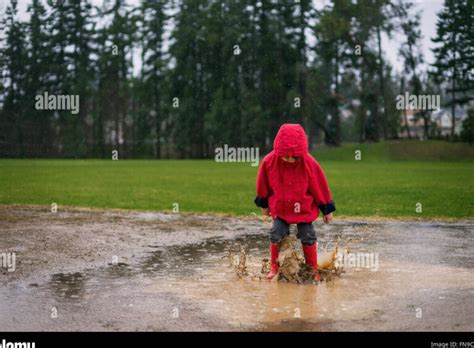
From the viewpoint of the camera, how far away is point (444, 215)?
1512 cm

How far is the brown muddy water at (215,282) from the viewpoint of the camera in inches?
225

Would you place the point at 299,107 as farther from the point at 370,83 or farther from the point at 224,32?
the point at 224,32

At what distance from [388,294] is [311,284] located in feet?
3.18

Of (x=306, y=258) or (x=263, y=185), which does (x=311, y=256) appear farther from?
(x=263, y=185)

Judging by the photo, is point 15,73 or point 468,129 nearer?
point 468,129

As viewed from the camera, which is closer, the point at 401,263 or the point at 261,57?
the point at 401,263

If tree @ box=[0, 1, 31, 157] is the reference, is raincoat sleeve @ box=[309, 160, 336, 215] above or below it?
below

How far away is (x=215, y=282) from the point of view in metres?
7.48

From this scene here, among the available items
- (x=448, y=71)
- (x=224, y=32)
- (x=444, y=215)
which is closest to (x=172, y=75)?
(x=224, y=32)

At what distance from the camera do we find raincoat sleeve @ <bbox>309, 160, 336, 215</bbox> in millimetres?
7586

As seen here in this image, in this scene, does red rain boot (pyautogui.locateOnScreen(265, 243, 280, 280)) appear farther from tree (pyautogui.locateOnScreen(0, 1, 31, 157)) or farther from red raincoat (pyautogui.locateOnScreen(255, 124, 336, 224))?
tree (pyautogui.locateOnScreen(0, 1, 31, 157))

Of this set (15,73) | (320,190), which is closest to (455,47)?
(15,73)

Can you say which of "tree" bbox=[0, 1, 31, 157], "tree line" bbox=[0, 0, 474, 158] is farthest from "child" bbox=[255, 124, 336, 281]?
"tree" bbox=[0, 1, 31, 157]

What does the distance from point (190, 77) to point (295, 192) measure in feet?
214
